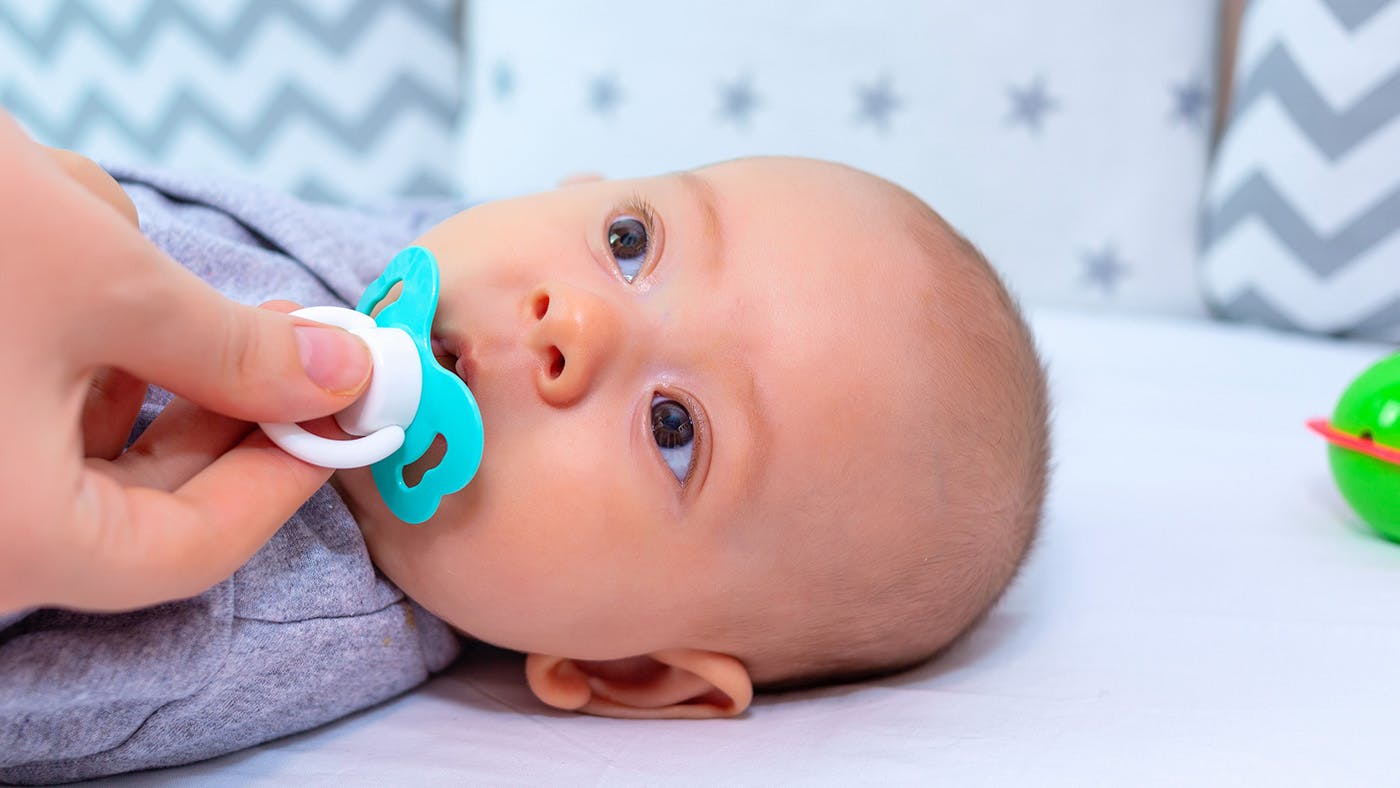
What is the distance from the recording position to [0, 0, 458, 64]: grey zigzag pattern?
1.84 meters

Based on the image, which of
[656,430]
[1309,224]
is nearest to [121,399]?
[656,430]

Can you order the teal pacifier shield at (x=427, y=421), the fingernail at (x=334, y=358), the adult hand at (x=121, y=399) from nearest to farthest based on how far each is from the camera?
the adult hand at (x=121, y=399)
the fingernail at (x=334, y=358)
the teal pacifier shield at (x=427, y=421)

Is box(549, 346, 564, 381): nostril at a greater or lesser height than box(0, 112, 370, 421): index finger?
lesser

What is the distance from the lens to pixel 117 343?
574mm

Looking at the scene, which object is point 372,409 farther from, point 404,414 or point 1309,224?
point 1309,224

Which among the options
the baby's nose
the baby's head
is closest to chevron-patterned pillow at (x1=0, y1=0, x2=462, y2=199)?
the baby's head

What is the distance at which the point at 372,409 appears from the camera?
730 millimetres

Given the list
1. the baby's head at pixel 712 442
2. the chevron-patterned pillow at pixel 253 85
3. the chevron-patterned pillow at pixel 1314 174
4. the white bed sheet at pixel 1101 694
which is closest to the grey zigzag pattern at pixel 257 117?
the chevron-patterned pillow at pixel 253 85

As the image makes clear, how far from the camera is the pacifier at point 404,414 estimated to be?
72cm

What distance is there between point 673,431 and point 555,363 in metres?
0.10

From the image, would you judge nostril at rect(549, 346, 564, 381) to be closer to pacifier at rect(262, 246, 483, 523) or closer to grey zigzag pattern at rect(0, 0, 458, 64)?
pacifier at rect(262, 246, 483, 523)

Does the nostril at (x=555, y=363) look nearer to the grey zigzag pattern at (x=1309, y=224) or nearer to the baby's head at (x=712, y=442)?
the baby's head at (x=712, y=442)

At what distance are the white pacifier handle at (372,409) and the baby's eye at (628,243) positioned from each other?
0.20 metres

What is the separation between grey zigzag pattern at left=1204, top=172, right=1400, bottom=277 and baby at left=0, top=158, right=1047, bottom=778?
0.94m
